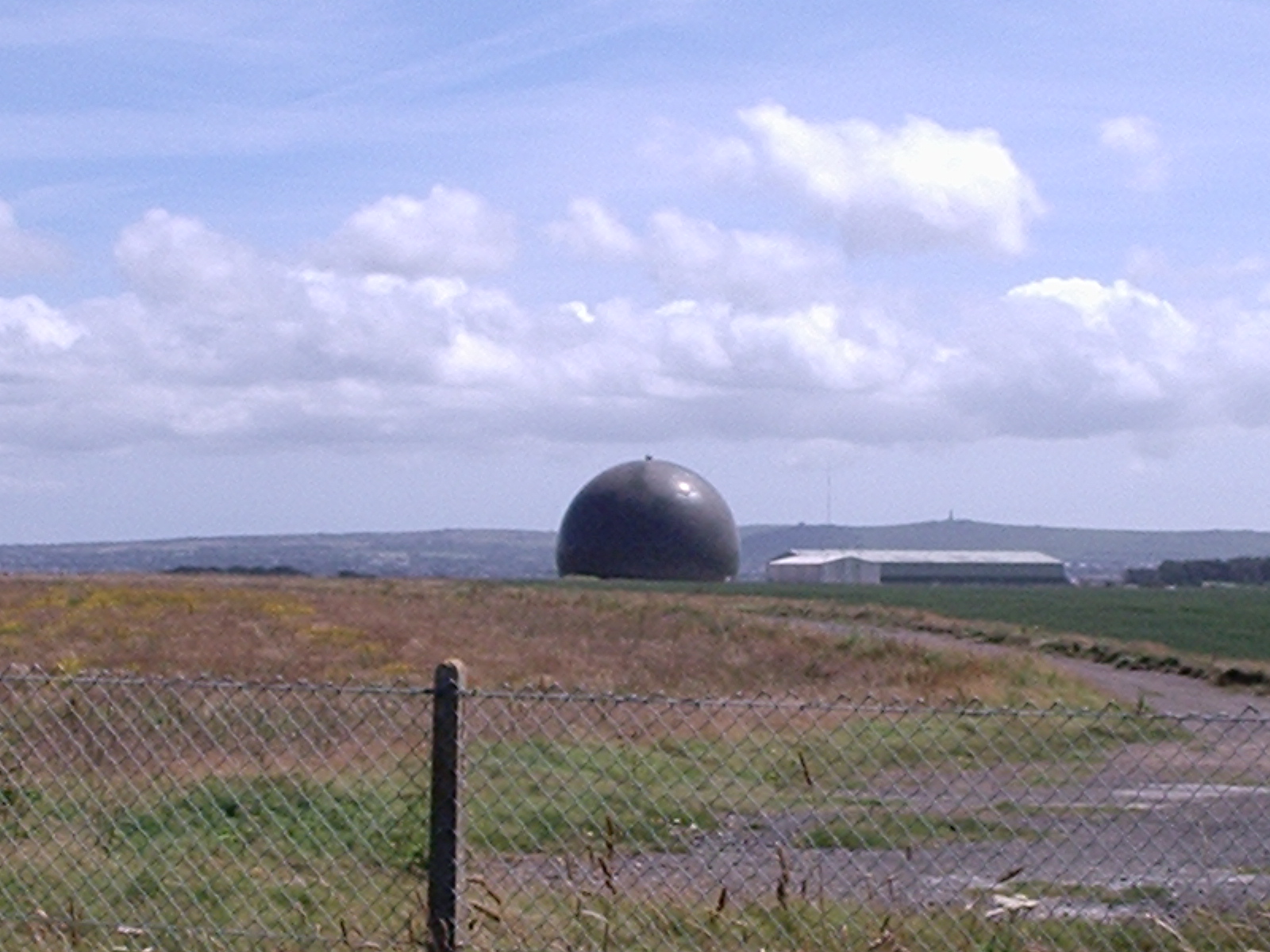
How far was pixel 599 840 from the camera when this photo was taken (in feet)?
38.1

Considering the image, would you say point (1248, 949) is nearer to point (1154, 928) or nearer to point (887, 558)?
point (1154, 928)

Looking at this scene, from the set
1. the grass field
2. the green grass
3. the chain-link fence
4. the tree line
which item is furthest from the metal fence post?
the tree line

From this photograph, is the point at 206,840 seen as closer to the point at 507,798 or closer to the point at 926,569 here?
the point at 507,798

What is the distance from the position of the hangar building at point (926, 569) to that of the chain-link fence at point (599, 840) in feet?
348

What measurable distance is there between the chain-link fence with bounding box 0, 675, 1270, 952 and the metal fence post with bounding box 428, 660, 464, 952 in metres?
0.05

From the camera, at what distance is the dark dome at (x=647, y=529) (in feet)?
298

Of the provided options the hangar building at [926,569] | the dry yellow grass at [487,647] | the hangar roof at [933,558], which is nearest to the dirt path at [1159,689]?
the dry yellow grass at [487,647]

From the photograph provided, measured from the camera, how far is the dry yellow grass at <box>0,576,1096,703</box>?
2303cm

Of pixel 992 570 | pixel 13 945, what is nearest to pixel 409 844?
pixel 13 945

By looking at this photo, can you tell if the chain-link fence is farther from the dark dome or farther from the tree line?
the tree line

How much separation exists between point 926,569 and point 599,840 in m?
116

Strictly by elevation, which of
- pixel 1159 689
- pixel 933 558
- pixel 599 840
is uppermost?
pixel 933 558

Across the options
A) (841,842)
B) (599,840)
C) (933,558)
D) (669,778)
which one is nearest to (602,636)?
(669,778)

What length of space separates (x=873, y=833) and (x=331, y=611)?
98.2 ft
